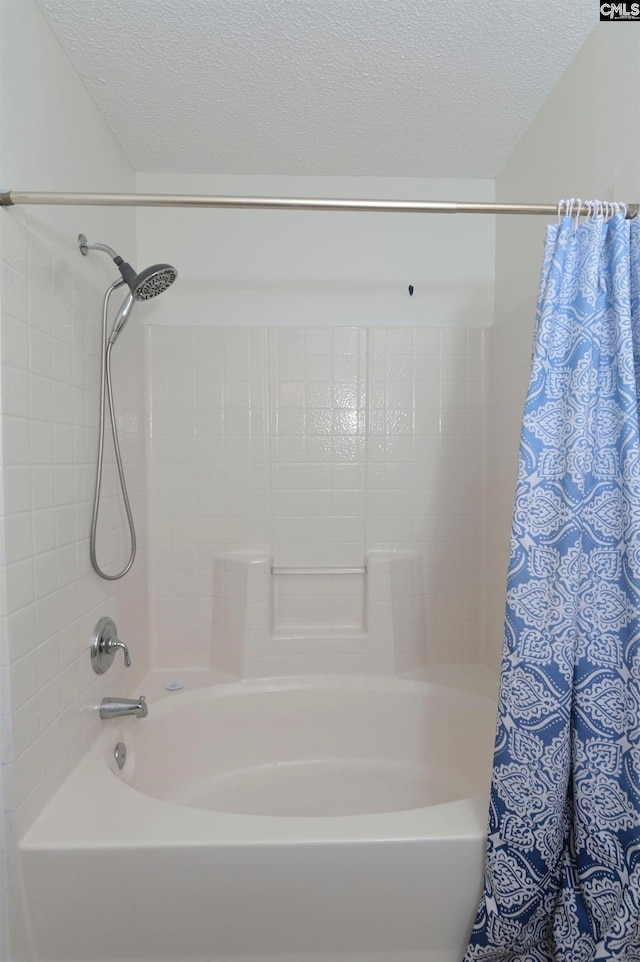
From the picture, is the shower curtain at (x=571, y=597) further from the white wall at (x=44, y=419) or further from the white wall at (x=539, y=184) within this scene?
the white wall at (x=44, y=419)

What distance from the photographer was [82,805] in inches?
51.0

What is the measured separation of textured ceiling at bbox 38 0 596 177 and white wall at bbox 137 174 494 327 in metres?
0.11

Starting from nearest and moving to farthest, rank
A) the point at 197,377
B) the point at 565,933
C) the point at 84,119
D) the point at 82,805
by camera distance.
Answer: the point at 565,933
the point at 82,805
the point at 84,119
the point at 197,377

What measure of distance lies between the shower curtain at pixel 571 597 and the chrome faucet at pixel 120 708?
3.53 feet

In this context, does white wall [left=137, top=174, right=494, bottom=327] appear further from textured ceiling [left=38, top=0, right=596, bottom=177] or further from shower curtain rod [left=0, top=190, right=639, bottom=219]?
shower curtain rod [left=0, top=190, right=639, bottom=219]

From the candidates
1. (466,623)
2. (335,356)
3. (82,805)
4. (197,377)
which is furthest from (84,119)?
(466,623)

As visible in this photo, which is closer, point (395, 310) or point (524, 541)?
point (524, 541)

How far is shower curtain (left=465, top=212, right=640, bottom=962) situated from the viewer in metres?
1.10

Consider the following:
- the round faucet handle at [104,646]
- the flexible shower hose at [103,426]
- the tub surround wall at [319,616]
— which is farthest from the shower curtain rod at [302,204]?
the tub surround wall at [319,616]

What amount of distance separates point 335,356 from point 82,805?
1691 mm

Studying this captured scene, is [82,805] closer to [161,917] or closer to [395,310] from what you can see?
[161,917]
